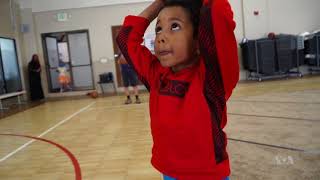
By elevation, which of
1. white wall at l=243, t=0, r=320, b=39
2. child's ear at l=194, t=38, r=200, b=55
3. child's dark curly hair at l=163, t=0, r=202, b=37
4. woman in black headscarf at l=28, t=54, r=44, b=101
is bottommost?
woman in black headscarf at l=28, t=54, r=44, b=101

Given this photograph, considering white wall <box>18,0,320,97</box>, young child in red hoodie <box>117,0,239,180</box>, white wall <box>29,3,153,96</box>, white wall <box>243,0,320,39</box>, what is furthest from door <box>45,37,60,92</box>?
young child in red hoodie <box>117,0,239,180</box>

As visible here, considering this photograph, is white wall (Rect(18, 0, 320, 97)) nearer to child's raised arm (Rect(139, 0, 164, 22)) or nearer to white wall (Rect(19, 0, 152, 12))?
white wall (Rect(19, 0, 152, 12))

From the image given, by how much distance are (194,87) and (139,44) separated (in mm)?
306

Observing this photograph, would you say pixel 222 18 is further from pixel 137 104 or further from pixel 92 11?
pixel 92 11

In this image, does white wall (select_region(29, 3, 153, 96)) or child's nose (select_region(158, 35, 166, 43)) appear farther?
white wall (select_region(29, 3, 153, 96))

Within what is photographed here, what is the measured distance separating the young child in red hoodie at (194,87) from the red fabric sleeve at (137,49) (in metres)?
0.11

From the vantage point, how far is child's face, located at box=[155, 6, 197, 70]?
947mm

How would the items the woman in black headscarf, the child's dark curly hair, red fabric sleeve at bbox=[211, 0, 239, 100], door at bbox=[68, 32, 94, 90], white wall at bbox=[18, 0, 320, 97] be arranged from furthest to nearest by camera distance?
door at bbox=[68, 32, 94, 90], white wall at bbox=[18, 0, 320, 97], the woman in black headscarf, the child's dark curly hair, red fabric sleeve at bbox=[211, 0, 239, 100]

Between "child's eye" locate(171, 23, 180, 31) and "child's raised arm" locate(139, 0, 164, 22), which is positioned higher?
"child's raised arm" locate(139, 0, 164, 22)

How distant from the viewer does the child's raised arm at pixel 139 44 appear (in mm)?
1117

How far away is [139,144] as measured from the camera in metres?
3.89

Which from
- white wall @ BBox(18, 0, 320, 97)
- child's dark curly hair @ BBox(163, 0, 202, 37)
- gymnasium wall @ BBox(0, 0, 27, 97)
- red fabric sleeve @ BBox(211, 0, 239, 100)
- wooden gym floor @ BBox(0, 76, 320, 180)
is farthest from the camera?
white wall @ BBox(18, 0, 320, 97)

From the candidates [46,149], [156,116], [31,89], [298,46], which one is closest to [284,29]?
[298,46]

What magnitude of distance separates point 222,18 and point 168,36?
165 millimetres
